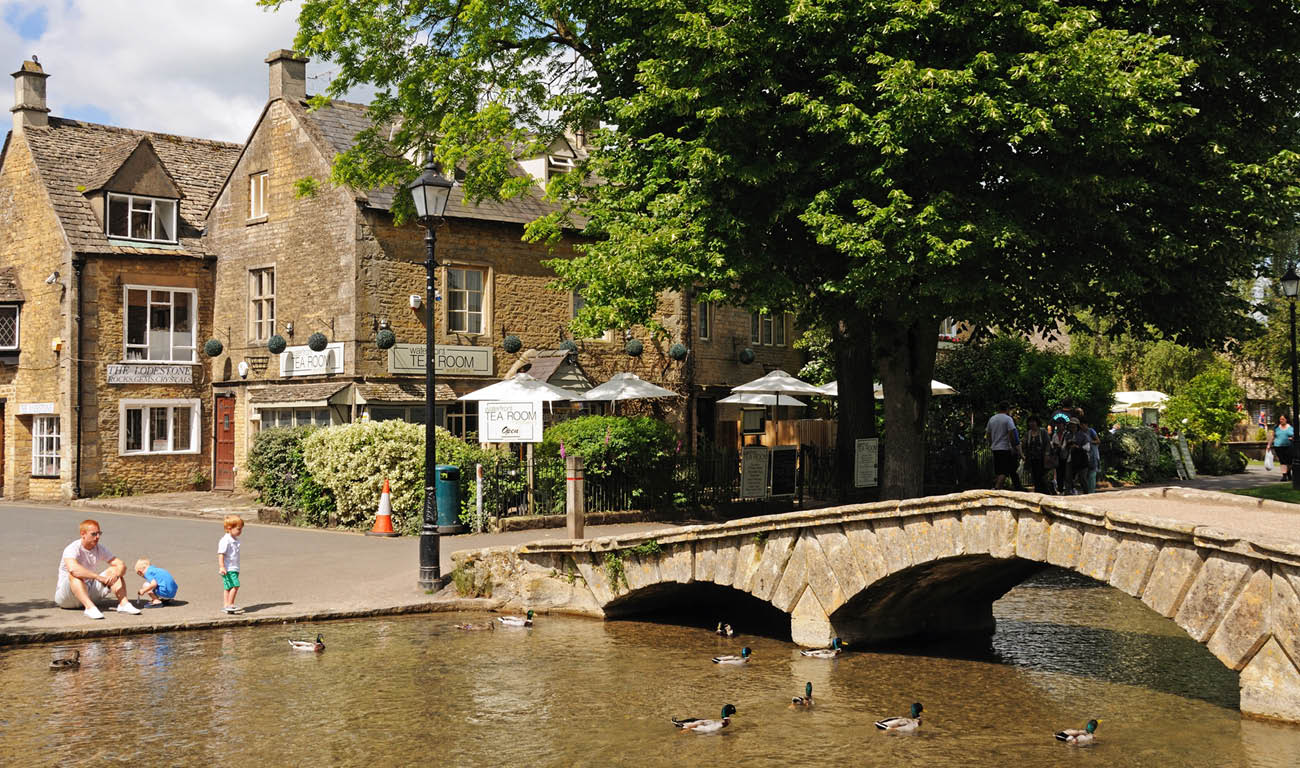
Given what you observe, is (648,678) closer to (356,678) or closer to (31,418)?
(356,678)

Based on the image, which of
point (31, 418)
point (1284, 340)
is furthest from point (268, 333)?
point (1284, 340)

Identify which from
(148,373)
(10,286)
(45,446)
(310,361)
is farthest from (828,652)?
(10,286)

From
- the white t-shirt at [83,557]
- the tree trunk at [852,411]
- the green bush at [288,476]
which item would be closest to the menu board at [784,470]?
the tree trunk at [852,411]

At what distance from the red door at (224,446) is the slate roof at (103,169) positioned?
4.13 meters

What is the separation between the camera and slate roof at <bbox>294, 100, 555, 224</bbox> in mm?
29138

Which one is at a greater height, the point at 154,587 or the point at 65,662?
the point at 154,587

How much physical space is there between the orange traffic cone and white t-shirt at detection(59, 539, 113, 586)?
6.82m

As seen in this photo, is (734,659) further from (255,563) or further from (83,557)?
(255,563)

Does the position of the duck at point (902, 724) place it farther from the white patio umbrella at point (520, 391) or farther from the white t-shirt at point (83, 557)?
the white patio umbrella at point (520, 391)

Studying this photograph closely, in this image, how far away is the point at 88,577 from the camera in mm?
14125

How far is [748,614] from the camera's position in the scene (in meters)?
15.8

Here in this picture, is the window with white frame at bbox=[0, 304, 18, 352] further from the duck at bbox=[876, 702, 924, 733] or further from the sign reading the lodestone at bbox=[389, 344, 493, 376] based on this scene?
the duck at bbox=[876, 702, 924, 733]

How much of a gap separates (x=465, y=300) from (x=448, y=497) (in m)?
10.2

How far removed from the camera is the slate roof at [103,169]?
31.5 meters
